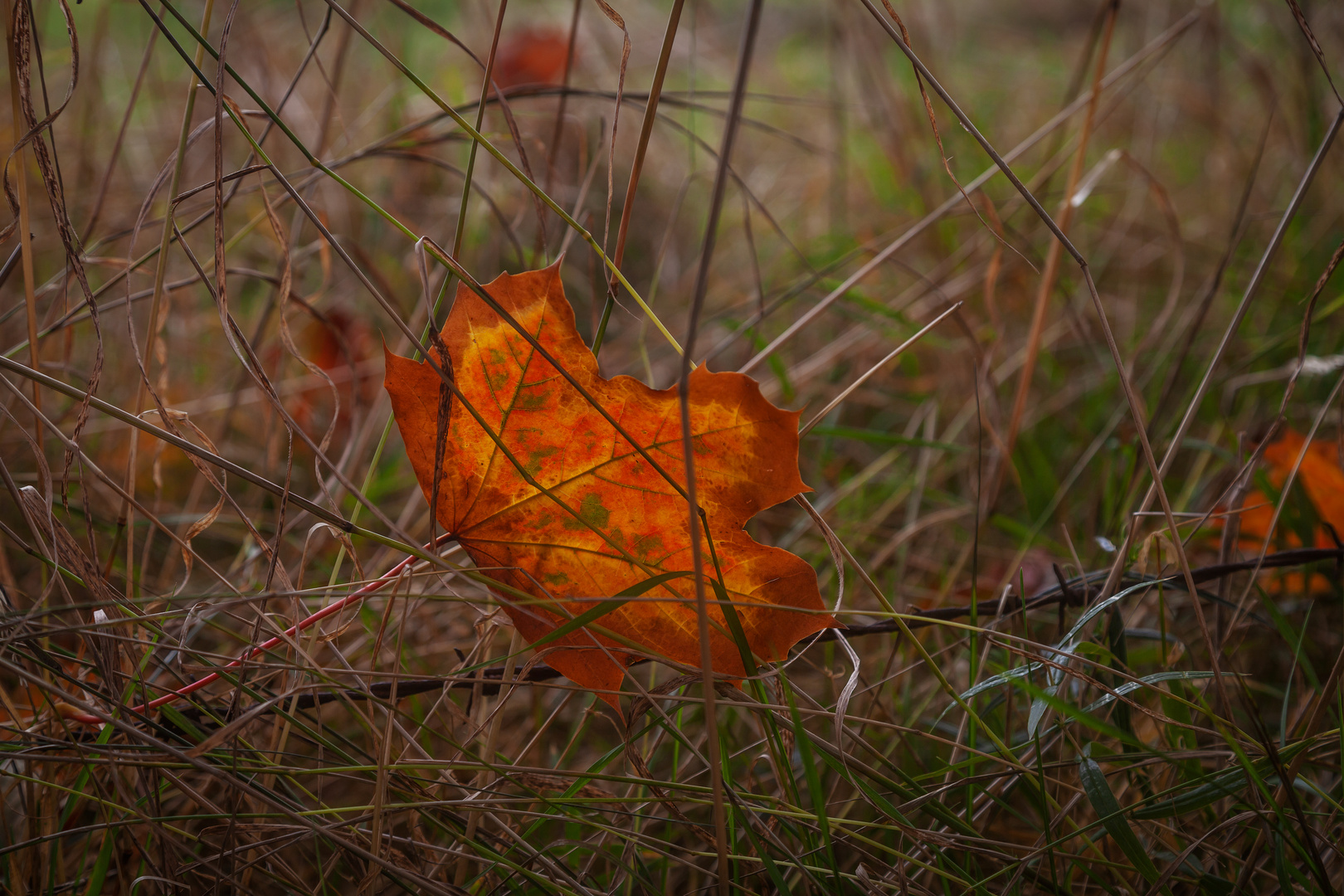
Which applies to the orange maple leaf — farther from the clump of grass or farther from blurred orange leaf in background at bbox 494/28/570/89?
blurred orange leaf in background at bbox 494/28/570/89

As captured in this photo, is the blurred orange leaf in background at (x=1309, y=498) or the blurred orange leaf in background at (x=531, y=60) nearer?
the blurred orange leaf in background at (x=1309, y=498)

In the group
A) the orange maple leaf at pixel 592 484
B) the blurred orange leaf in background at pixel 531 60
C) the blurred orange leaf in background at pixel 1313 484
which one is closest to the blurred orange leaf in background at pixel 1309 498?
the blurred orange leaf in background at pixel 1313 484

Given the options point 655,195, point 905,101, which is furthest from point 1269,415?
point 655,195

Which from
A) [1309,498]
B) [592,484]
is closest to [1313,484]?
[1309,498]

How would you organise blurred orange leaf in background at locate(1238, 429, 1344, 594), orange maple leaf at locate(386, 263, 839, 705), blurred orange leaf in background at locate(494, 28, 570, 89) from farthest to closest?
blurred orange leaf in background at locate(494, 28, 570, 89)
blurred orange leaf in background at locate(1238, 429, 1344, 594)
orange maple leaf at locate(386, 263, 839, 705)

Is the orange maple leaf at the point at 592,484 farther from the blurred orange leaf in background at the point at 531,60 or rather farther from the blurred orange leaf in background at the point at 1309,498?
the blurred orange leaf in background at the point at 531,60

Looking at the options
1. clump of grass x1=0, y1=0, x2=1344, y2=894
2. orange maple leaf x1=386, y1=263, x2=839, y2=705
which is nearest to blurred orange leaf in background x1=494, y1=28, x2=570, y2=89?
clump of grass x1=0, y1=0, x2=1344, y2=894
